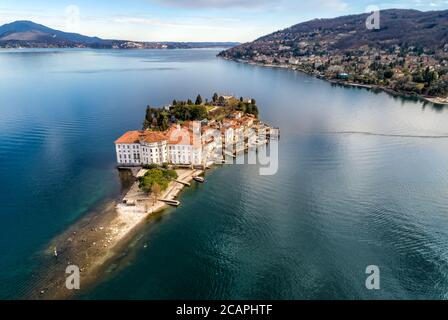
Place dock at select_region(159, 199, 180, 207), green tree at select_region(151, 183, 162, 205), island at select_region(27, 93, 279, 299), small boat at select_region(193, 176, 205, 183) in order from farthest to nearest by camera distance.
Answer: small boat at select_region(193, 176, 205, 183), dock at select_region(159, 199, 180, 207), green tree at select_region(151, 183, 162, 205), island at select_region(27, 93, 279, 299)

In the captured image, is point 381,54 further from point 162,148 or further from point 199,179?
point 199,179

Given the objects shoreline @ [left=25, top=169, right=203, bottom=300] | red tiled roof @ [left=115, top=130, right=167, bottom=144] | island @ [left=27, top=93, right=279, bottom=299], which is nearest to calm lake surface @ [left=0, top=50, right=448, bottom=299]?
shoreline @ [left=25, top=169, right=203, bottom=300]

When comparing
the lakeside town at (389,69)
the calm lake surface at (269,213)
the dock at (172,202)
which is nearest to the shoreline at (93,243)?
the dock at (172,202)

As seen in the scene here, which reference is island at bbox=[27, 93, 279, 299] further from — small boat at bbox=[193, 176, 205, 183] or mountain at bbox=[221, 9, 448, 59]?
mountain at bbox=[221, 9, 448, 59]

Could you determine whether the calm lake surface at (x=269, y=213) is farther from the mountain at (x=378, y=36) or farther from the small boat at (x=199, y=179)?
the mountain at (x=378, y=36)

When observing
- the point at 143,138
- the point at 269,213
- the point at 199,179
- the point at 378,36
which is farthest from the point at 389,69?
the point at 269,213
